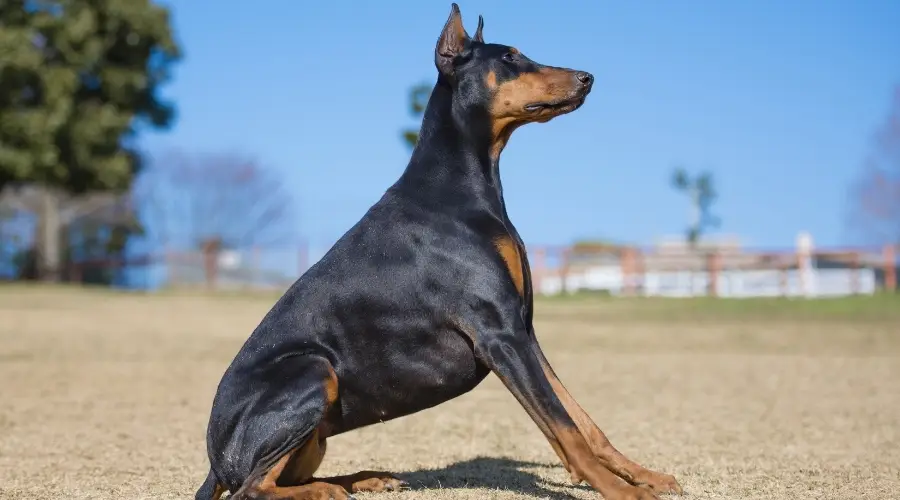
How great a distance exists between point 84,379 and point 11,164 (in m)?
21.2

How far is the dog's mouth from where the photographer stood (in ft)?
14.5

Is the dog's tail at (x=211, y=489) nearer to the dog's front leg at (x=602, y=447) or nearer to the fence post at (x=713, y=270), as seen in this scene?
the dog's front leg at (x=602, y=447)

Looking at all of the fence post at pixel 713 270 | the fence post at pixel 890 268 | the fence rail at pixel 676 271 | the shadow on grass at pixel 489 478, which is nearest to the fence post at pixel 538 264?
the fence rail at pixel 676 271

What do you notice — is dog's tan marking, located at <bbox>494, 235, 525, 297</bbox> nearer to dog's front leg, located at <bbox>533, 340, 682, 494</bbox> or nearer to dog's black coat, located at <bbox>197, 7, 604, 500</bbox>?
dog's black coat, located at <bbox>197, 7, 604, 500</bbox>

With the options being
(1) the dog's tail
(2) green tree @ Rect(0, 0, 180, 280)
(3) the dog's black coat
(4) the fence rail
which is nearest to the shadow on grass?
(3) the dog's black coat

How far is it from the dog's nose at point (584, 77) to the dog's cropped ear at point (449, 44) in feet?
1.74

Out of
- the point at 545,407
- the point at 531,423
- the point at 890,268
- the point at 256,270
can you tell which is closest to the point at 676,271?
the point at 890,268

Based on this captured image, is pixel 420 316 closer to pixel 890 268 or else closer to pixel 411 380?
pixel 411 380

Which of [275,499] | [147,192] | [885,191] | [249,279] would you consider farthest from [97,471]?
[147,192]

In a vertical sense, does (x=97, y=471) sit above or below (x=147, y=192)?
below

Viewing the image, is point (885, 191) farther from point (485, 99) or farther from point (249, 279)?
point (485, 99)

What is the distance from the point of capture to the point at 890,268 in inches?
1158

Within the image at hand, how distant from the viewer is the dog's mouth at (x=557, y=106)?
14.5ft

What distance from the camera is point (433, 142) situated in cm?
457
